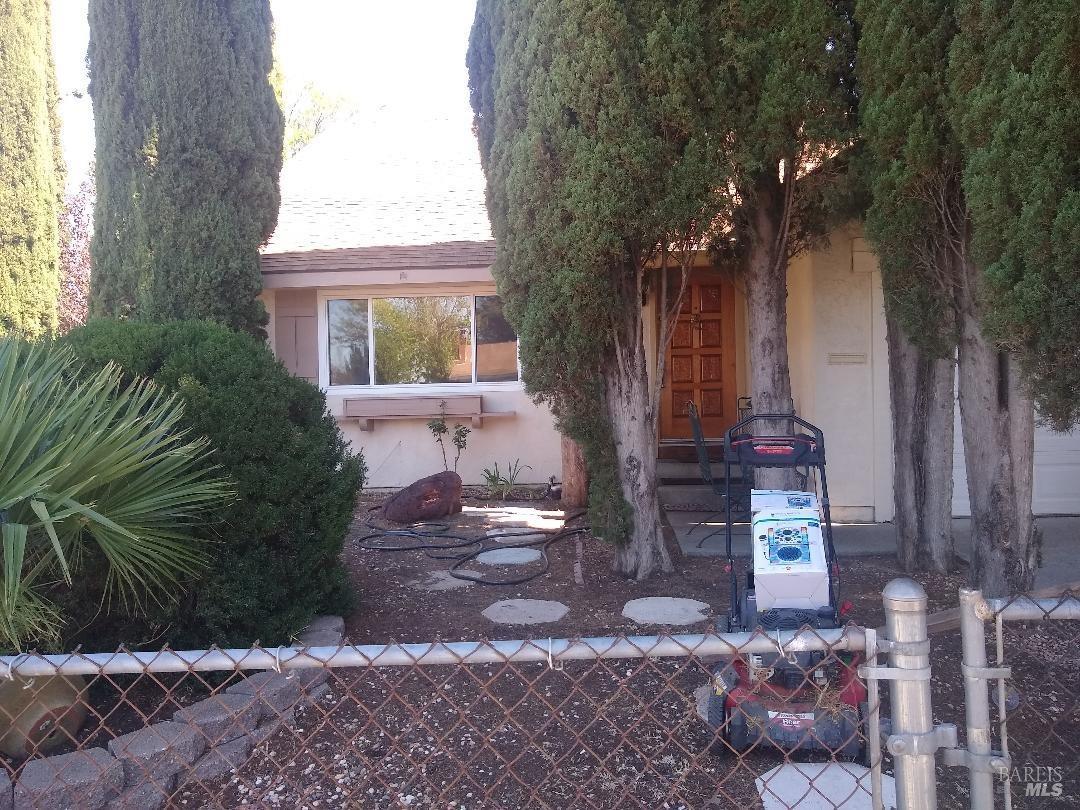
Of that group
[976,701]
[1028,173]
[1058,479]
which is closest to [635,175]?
[1028,173]

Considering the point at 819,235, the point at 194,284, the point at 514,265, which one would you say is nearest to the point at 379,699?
the point at 514,265

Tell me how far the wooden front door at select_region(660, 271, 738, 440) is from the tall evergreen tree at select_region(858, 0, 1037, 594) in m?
5.86

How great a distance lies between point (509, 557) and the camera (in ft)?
25.3

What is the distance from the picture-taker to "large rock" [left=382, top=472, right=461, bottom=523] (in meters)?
9.33

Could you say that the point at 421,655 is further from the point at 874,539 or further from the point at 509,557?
the point at 874,539

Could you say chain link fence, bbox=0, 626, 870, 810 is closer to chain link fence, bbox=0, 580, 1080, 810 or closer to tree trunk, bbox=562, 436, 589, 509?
chain link fence, bbox=0, 580, 1080, 810

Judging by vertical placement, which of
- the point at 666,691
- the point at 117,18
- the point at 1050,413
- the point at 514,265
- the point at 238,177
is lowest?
the point at 666,691

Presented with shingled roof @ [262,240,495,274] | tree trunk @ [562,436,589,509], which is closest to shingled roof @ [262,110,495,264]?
shingled roof @ [262,240,495,274]

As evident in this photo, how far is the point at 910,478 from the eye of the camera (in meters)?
6.77

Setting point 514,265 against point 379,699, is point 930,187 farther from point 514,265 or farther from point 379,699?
point 379,699

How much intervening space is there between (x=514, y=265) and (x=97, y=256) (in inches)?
214

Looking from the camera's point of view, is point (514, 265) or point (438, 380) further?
point (438, 380)

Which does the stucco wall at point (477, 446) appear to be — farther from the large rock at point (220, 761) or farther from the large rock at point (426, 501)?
the large rock at point (220, 761)

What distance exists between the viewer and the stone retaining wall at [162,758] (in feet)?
10.6
